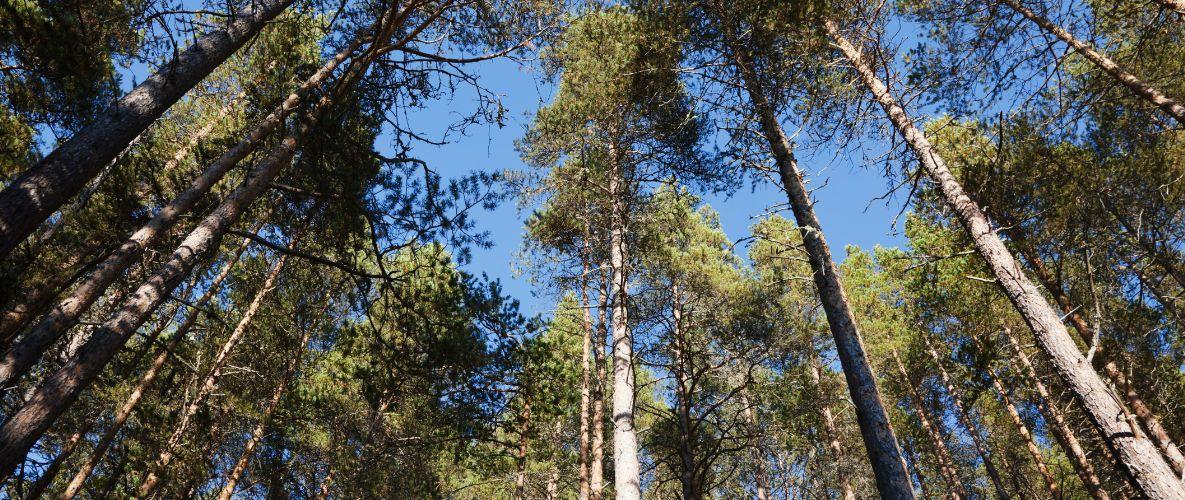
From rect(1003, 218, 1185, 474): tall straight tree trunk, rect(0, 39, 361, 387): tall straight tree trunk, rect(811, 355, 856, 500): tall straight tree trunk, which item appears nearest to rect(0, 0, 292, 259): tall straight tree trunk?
rect(0, 39, 361, 387): tall straight tree trunk

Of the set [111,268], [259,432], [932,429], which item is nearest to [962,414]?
[932,429]

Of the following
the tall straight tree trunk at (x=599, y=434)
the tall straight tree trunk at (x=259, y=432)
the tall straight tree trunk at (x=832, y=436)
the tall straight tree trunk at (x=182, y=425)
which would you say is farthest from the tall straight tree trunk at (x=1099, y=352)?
the tall straight tree trunk at (x=182, y=425)

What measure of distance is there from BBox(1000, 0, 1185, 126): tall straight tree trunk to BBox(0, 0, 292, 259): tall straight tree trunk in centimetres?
900

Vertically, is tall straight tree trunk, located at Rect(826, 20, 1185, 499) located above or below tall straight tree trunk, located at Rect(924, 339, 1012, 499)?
below

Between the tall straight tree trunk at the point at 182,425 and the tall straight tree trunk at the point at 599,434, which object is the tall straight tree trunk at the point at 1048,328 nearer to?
the tall straight tree trunk at the point at 599,434

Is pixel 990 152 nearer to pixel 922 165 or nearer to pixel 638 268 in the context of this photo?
pixel 922 165

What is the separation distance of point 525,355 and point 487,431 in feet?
6.39

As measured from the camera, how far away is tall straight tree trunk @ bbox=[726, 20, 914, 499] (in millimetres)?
4297

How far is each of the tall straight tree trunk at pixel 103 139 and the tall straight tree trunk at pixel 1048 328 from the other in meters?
6.61

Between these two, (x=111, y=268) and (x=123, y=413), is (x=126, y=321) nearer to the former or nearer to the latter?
(x=111, y=268)

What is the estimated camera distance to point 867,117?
6746mm

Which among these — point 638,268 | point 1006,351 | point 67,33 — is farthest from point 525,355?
point 1006,351

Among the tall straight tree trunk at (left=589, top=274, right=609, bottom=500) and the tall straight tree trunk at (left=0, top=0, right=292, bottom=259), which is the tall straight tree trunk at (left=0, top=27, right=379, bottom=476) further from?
the tall straight tree trunk at (left=589, top=274, right=609, bottom=500)

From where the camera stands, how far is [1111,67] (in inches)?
277
